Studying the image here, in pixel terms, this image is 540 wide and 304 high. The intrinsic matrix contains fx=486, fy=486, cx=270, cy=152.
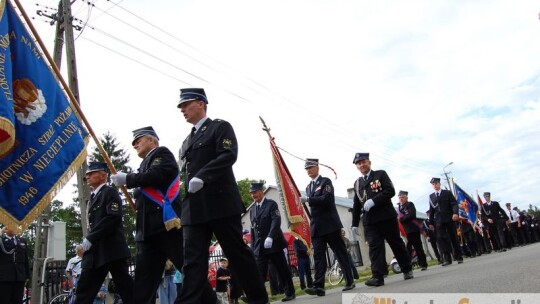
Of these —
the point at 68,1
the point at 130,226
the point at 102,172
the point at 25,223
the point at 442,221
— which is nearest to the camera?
the point at 25,223

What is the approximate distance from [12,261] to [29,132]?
4.14m

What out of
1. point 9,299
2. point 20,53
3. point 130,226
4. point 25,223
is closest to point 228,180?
point 25,223

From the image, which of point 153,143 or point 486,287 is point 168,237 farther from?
point 486,287

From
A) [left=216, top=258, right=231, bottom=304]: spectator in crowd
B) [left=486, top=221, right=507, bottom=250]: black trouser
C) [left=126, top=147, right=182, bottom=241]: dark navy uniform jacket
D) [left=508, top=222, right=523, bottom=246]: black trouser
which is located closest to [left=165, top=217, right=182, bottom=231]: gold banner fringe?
[left=126, top=147, right=182, bottom=241]: dark navy uniform jacket

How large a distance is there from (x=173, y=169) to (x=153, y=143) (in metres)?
0.62

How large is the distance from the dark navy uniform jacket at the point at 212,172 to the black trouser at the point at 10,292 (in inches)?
213

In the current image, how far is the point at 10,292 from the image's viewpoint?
27.3ft

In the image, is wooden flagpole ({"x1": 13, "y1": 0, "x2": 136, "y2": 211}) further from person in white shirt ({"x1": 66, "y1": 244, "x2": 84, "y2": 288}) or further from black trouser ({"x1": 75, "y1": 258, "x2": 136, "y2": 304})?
person in white shirt ({"x1": 66, "y1": 244, "x2": 84, "y2": 288})

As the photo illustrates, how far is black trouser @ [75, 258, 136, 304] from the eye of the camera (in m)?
5.56

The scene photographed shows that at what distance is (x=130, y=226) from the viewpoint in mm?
47344

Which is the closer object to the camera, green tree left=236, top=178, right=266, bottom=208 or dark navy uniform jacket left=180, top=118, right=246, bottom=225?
dark navy uniform jacket left=180, top=118, right=246, bottom=225

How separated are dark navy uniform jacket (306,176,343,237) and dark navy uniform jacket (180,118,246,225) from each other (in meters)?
3.24

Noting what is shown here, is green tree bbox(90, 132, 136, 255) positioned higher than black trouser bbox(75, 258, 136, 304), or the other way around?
green tree bbox(90, 132, 136, 255)

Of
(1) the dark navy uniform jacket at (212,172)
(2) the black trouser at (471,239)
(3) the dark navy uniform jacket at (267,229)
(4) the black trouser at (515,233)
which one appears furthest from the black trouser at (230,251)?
(4) the black trouser at (515,233)
